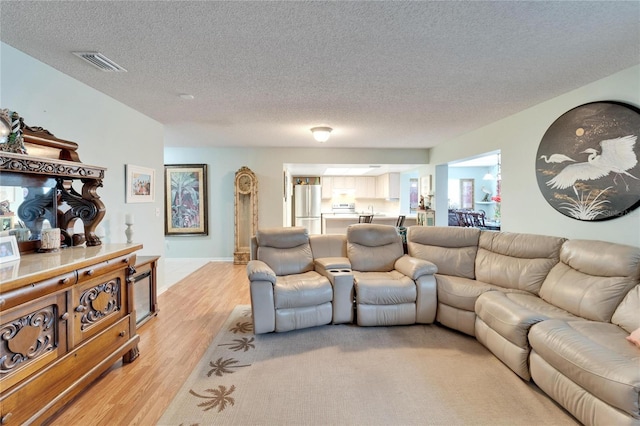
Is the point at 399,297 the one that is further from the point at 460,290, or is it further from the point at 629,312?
the point at 629,312

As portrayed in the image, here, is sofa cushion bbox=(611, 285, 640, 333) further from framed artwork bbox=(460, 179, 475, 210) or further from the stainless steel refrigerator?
framed artwork bbox=(460, 179, 475, 210)

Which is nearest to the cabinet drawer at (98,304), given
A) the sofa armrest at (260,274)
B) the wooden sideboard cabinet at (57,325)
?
the wooden sideboard cabinet at (57,325)

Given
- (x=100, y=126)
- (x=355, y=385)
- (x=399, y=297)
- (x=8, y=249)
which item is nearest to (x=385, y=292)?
(x=399, y=297)

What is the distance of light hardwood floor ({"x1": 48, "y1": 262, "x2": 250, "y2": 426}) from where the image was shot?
1863 millimetres

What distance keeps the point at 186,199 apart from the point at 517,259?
603 cm

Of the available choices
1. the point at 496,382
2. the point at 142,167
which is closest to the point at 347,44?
the point at 496,382

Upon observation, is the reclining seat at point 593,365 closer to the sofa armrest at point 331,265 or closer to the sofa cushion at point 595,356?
the sofa cushion at point 595,356

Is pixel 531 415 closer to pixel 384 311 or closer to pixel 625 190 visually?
pixel 384 311

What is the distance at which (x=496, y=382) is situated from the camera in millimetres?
2158

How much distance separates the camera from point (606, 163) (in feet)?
8.98

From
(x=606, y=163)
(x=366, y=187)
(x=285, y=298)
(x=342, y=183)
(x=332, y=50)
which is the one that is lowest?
(x=285, y=298)

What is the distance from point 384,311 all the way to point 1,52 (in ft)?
12.7

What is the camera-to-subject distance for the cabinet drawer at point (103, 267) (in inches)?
74.0

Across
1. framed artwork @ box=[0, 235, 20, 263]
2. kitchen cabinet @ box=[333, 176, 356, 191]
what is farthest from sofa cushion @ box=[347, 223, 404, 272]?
kitchen cabinet @ box=[333, 176, 356, 191]
